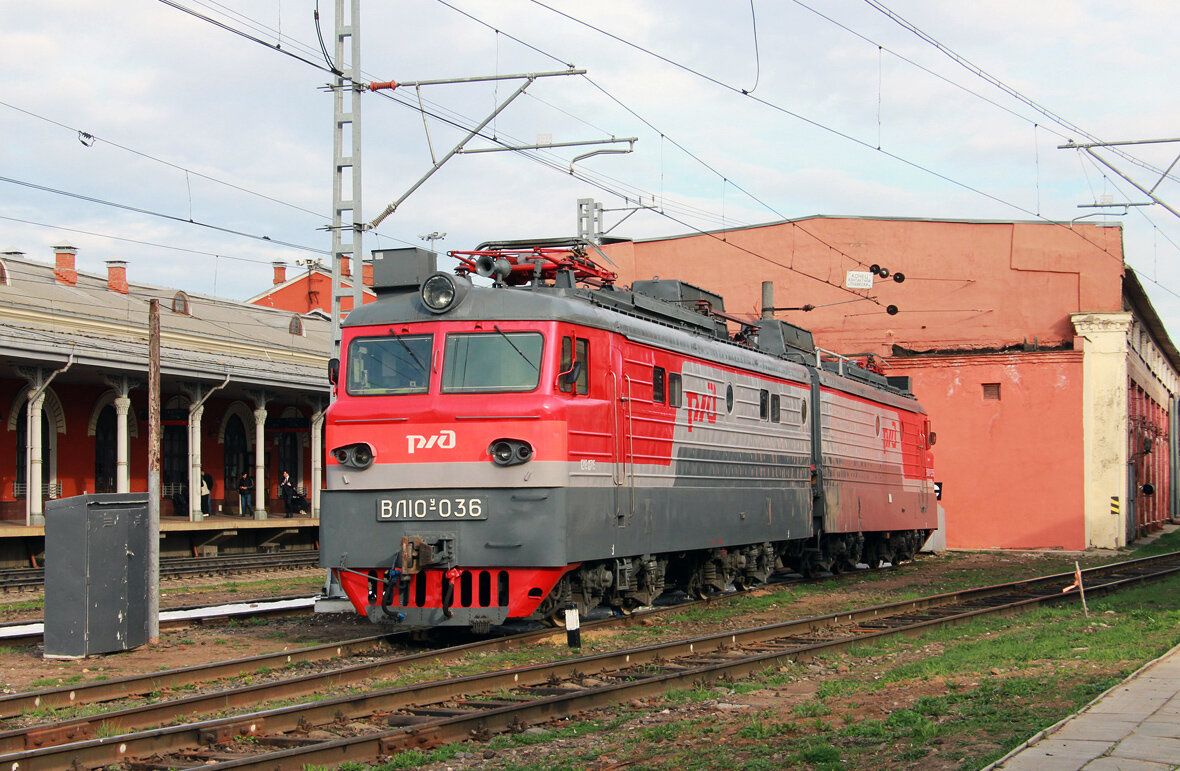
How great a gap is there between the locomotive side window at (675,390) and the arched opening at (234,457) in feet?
85.0

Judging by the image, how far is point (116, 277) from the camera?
41.8m

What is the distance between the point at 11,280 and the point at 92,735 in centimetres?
3069

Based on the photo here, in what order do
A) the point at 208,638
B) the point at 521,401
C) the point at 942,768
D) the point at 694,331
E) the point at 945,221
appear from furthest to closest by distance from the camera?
the point at 945,221
the point at 694,331
the point at 208,638
the point at 521,401
the point at 942,768

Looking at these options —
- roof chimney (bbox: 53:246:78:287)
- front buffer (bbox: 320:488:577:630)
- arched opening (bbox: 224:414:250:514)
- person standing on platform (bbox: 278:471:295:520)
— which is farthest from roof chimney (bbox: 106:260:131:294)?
front buffer (bbox: 320:488:577:630)

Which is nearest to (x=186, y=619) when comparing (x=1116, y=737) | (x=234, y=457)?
(x=1116, y=737)

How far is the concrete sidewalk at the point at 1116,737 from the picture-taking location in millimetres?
6949

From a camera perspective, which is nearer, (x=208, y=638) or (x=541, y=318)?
(x=541, y=318)

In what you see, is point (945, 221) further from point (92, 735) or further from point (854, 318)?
point (92, 735)

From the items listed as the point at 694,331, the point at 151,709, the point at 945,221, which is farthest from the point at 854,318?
the point at 151,709

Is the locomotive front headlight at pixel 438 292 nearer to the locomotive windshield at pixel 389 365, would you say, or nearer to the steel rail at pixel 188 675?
the locomotive windshield at pixel 389 365

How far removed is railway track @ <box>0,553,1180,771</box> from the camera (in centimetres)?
786

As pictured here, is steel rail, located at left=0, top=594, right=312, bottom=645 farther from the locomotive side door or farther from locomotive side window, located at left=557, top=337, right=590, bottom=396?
locomotive side window, located at left=557, top=337, right=590, bottom=396

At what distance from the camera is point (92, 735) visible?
8.55 metres

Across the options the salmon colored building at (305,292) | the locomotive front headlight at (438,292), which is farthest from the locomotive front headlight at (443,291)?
the salmon colored building at (305,292)
